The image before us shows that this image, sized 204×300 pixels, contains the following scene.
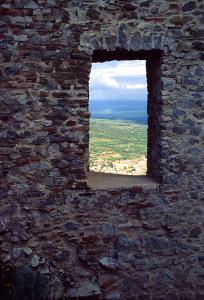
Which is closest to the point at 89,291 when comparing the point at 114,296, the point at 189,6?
the point at 114,296

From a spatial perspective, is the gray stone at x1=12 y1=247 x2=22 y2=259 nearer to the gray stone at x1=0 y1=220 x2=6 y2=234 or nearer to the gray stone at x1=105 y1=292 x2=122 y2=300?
the gray stone at x1=0 y1=220 x2=6 y2=234

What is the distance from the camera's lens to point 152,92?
20.6ft

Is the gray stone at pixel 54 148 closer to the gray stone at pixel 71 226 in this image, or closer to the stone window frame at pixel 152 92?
the gray stone at pixel 71 226

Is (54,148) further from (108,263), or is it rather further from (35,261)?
(108,263)

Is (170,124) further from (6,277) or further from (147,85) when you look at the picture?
(6,277)

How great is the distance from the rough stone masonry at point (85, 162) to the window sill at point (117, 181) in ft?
0.32

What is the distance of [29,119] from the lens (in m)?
5.44

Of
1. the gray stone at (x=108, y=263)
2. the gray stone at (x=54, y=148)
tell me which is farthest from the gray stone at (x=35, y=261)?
the gray stone at (x=54, y=148)

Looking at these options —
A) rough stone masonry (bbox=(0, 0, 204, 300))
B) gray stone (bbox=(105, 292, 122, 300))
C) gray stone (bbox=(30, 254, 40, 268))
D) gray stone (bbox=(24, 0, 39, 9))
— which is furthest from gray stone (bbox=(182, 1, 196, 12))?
gray stone (bbox=(105, 292, 122, 300))

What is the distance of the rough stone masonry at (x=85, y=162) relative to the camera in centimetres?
540

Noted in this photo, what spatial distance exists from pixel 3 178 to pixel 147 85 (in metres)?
2.66

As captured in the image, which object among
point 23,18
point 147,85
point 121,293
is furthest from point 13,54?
point 121,293

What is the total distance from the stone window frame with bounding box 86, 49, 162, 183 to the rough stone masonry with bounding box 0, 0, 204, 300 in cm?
4

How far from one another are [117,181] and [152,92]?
4.80ft
